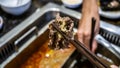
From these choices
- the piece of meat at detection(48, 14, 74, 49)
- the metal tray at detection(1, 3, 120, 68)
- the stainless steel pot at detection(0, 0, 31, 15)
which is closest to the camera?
the piece of meat at detection(48, 14, 74, 49)

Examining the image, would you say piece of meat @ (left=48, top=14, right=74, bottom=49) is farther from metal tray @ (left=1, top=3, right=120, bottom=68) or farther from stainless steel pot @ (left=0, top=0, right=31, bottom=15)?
stainless steel pot @ (left=0, top=0, right=31, bottom=15)

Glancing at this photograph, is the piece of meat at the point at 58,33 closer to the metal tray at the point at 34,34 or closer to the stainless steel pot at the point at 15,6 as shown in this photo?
the metal tray at the point at 34,34

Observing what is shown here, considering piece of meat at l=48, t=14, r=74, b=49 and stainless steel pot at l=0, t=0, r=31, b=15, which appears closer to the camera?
piece of meat at l=48, t=14, r=74, b=49

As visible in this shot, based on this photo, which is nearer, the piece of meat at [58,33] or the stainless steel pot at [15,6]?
the piece of meat at [58,33]

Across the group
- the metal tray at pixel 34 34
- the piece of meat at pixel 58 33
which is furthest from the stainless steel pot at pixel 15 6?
the piece of meat at pixel 58 33

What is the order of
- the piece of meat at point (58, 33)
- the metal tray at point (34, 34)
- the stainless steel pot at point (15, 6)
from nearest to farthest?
the piece of meat at point (58, 33)
the metal tray at point (34, 34)
the stainless steel pot at point (15, 6)

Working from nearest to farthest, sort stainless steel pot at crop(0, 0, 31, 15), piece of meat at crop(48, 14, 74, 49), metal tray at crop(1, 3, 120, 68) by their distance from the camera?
piece of meat at crop(48, 14, 74, 49) < metal tray at crop(1, 3, 120, 68) < stainless steel pot at crop(0, 0, 31, 15)

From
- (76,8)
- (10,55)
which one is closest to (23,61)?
(10,55)

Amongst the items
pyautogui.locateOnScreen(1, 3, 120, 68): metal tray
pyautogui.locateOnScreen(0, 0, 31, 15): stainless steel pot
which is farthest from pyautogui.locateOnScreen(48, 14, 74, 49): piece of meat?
pyautogui.locateOnScreen(0, 0, 31, 15): stainless steel pot

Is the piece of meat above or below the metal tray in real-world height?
above

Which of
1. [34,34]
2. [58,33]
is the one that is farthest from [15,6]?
[58,33]

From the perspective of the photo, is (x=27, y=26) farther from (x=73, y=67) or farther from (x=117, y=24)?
(x=117, y=24)
